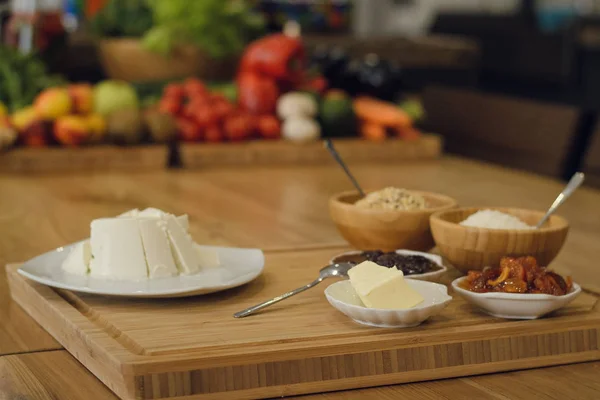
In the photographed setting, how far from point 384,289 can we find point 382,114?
73.4 inches

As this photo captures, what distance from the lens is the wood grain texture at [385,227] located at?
1354mm

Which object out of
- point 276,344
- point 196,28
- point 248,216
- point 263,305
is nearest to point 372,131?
point 196,28

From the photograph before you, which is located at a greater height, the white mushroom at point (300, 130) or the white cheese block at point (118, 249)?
the white cheese block at point (118, 249)

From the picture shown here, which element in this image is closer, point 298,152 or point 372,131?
point 298,152

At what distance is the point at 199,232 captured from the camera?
1733mm

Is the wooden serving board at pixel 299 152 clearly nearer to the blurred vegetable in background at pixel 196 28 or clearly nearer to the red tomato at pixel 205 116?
the red tomato at pixel 205 116

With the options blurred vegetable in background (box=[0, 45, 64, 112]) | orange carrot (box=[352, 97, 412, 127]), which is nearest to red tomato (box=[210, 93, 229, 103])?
orange carrot (box=[352, 97, 412, 127])

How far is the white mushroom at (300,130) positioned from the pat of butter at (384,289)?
169 cm

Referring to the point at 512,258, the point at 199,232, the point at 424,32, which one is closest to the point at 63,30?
the point at 199,232

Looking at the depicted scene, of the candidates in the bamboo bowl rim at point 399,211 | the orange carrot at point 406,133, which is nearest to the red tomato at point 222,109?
the orange carrot at point 406,133

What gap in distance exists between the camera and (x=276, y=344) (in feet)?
3.34

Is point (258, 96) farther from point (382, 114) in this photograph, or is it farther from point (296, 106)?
point (382, 114)

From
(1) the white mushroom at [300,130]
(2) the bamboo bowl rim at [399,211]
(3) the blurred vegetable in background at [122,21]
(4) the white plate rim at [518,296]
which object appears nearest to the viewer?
(4) the white plate rim at [518,296]

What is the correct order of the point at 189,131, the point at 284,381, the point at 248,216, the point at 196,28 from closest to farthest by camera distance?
the point at 284,381 < the point at 248,216 < the point at 189,131 < the point at 196,28
